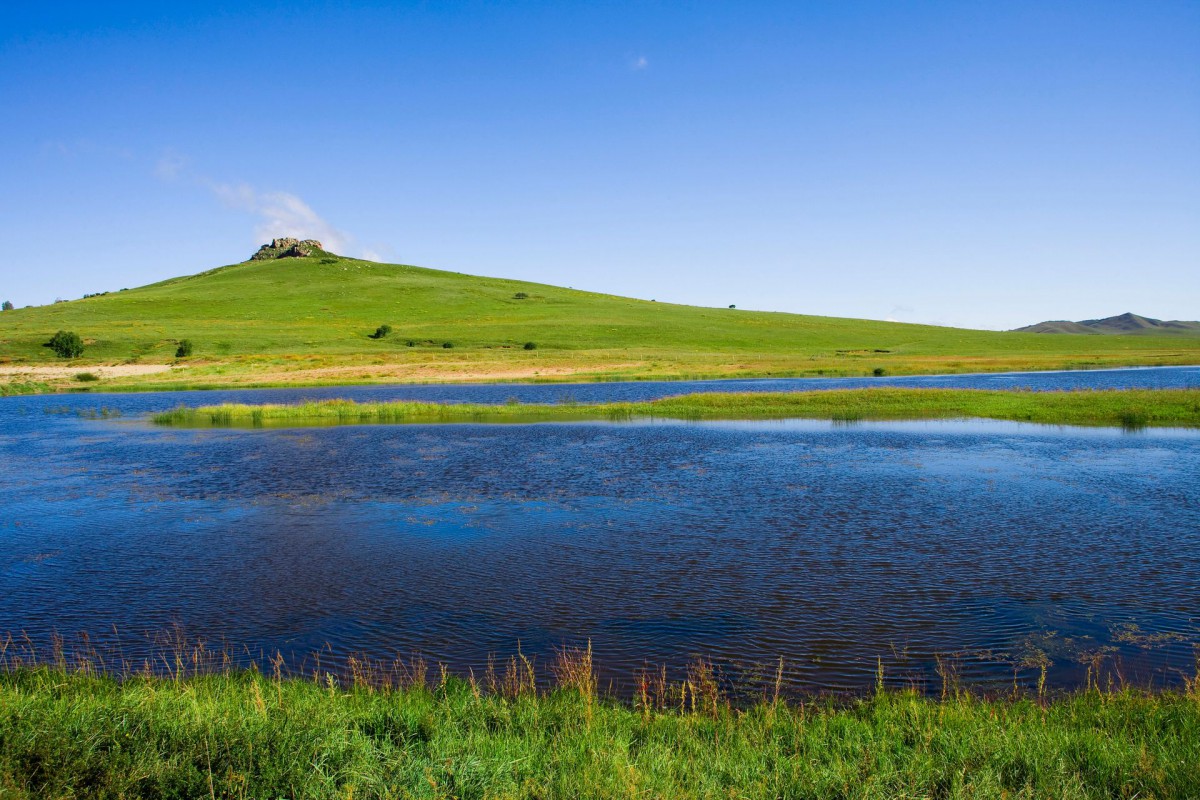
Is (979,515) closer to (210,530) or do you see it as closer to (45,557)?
(210,530)

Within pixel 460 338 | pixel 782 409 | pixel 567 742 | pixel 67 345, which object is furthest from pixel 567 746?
pixel 67 345

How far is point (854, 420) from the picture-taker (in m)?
46.1

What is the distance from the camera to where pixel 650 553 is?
18.1 meters

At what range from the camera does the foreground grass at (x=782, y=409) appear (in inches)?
1763

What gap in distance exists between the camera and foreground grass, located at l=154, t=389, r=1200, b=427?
44.8 meters

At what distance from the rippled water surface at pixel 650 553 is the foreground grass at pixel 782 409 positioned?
10.0 m

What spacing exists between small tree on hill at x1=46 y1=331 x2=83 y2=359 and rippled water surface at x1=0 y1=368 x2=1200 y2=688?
7331cm

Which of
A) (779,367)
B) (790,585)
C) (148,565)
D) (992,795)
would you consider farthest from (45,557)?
(779,367)

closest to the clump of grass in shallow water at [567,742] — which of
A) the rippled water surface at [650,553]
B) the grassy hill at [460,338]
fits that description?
the rippled water surface at [650,553]

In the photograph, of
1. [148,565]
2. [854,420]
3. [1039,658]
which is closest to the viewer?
[1039,658]

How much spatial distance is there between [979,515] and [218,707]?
1859 centimetres

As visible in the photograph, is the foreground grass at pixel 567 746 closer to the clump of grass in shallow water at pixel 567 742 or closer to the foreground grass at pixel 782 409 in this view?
the clump of grass in shallow water at pixel 567 742

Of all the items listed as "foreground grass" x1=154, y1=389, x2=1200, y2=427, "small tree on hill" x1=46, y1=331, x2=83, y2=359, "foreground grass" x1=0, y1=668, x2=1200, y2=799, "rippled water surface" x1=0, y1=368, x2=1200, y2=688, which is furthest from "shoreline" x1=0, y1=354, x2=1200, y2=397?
"foreground grass" x1=0, y1=668, x2=1200, y2=799

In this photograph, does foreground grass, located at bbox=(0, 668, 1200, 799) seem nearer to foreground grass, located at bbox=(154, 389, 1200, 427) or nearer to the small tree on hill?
foreground grass, located at bbox=(154, 389, 1200, 427)
